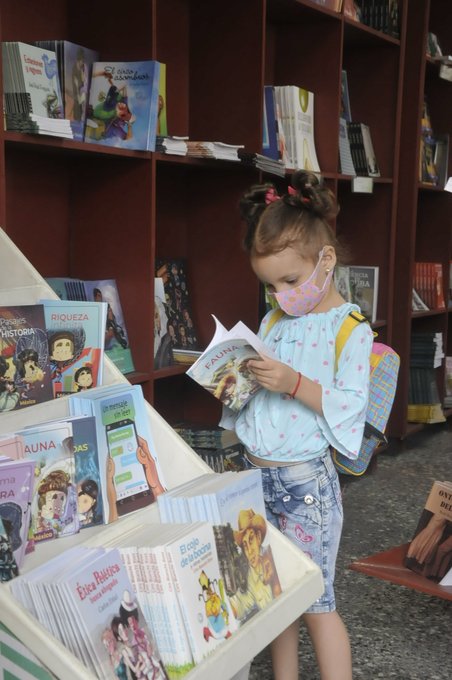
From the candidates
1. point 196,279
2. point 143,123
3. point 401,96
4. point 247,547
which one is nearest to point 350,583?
point 196,279

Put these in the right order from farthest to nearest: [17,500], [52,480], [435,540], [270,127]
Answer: [270,127] → [435,540] → [52,480] → [17,500]

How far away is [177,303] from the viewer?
3.13 meters

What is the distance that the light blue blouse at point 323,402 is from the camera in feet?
6.00

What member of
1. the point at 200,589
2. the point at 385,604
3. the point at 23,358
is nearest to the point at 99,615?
the point at 200,589

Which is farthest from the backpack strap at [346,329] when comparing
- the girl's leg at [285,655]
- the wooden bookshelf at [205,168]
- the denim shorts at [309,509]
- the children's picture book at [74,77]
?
the children's picture book at [74,77]

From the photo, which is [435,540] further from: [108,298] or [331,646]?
[108,298]

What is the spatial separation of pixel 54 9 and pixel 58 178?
53cm

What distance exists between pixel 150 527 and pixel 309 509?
1.73 ft

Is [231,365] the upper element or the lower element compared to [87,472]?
upper

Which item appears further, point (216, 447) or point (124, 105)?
point (216, 447)

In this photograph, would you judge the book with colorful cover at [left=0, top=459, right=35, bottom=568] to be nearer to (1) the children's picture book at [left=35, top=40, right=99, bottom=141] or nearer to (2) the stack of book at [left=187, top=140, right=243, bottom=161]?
(1) the children's picture book at [left=35, top=40, right=99, bottom=141]

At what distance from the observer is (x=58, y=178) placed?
108 inches

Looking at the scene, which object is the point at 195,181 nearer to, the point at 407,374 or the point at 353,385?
the point at 353,385

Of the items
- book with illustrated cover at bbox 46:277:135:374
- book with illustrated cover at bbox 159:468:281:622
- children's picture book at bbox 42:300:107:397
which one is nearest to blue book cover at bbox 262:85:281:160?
book with illustrated cover at bbox 46:277:135:374
